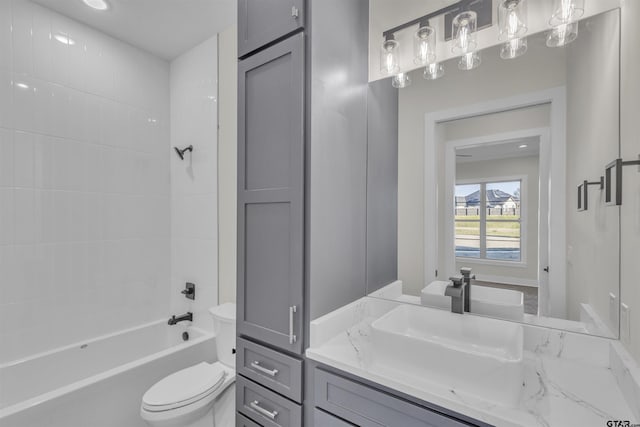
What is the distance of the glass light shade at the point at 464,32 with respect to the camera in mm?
1313

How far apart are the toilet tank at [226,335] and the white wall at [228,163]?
0.21 m

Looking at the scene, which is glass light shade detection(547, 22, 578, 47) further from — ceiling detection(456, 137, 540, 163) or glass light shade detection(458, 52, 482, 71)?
ceiling detection(456, 137, 540, 163)

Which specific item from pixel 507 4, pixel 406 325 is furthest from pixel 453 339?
pixel 507 4

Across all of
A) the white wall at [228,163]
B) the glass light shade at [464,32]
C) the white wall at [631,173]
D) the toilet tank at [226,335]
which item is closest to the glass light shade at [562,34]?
the white wall at [631,173]

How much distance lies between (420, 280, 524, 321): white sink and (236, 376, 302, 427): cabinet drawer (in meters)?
0.74

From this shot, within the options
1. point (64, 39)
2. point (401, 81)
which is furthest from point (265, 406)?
point (64, 39)

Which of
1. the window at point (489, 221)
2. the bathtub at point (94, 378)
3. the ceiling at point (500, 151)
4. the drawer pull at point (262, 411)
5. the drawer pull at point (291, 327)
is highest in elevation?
the ceiling at point (500, 151)

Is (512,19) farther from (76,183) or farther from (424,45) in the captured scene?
(76,183)

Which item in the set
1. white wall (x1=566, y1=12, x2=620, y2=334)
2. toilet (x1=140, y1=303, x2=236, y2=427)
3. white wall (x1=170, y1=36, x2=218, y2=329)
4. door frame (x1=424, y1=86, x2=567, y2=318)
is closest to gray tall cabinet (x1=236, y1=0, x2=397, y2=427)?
toilet (x1=140, y1=303, x2=236, y2=427)

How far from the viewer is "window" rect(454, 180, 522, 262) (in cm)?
127

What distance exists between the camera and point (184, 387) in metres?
1.70

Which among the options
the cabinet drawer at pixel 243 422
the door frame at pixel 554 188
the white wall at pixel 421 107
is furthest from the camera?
the cabinet drawer at pixel 243 422

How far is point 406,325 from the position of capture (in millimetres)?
1307

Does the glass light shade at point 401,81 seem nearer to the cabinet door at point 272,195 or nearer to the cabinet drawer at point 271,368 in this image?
the cabinet door at point 272,195
